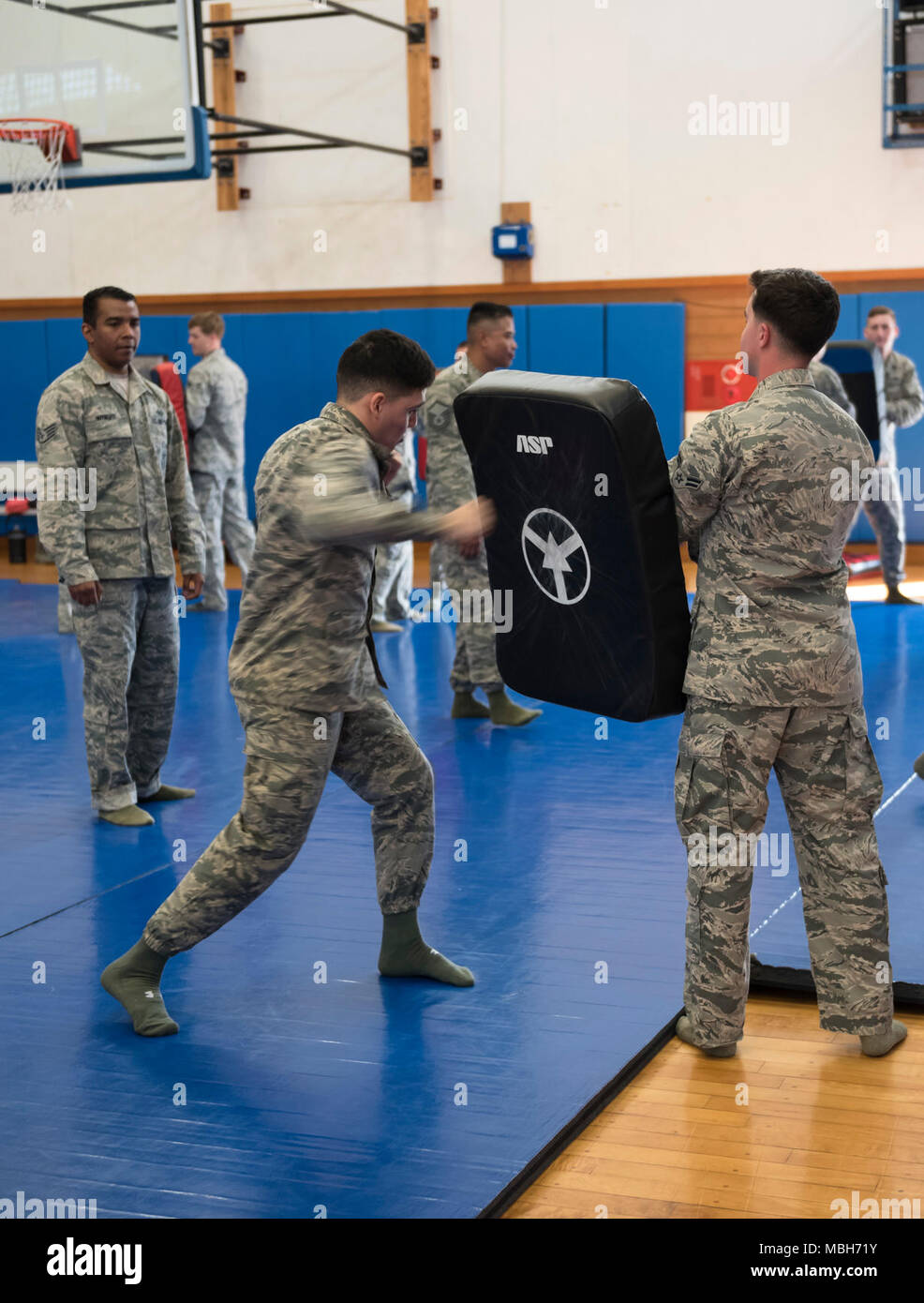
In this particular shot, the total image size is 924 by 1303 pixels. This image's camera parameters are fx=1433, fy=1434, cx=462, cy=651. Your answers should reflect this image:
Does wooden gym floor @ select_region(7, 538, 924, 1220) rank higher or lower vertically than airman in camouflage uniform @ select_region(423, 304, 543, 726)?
lower

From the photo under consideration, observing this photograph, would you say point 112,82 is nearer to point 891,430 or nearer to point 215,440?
point 215,440

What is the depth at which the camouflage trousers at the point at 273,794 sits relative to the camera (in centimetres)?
338

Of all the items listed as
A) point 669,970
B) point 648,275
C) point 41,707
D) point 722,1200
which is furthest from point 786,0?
point 722,1200

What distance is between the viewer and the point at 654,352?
12.1 meters

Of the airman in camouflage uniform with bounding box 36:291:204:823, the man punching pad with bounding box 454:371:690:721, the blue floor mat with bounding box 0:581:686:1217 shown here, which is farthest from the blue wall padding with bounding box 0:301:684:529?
the man punching pad with bounding box 454:371:690:721

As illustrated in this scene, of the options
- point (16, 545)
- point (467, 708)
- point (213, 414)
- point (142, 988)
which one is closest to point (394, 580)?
point (213, 414)

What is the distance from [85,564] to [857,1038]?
10.1 ft

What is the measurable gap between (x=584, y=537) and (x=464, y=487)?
3470 millimetres

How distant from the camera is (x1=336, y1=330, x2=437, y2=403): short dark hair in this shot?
3330mm

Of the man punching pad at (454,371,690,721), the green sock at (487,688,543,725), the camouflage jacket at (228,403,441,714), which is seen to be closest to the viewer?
the man punching pad at (454,371,690,721)

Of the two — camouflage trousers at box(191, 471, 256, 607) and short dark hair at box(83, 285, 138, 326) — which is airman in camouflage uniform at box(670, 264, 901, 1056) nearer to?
short dark hair at box(83, 285, 138, 326)

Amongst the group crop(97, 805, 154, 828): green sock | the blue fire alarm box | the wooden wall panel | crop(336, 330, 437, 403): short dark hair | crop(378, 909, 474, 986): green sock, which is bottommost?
crop(97, 805, 154, 828): green sock

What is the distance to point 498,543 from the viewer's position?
3.39 metres

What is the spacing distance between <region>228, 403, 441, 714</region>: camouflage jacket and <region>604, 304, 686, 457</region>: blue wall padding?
8.86m
